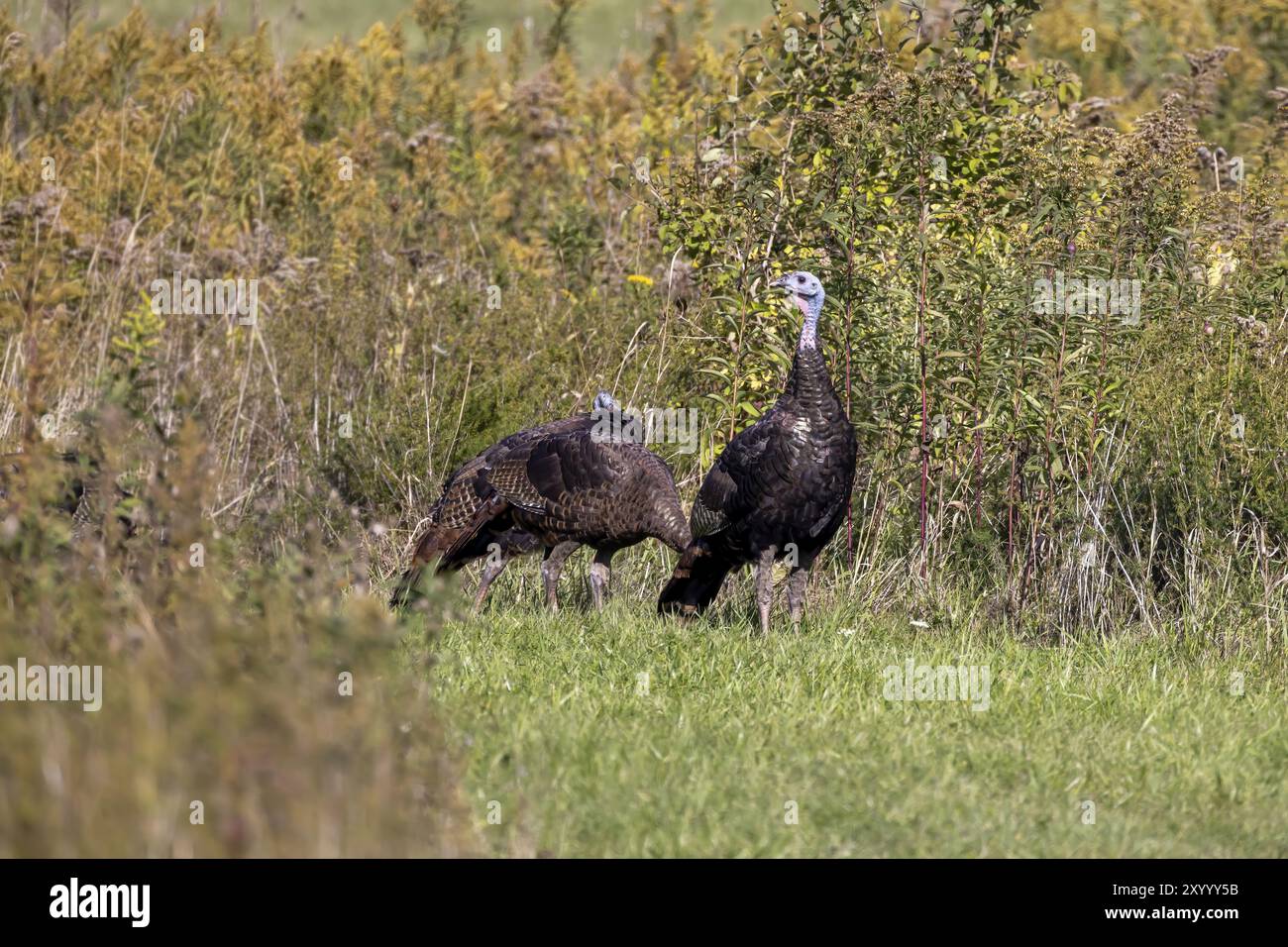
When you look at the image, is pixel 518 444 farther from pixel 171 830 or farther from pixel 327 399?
pixel 171 830

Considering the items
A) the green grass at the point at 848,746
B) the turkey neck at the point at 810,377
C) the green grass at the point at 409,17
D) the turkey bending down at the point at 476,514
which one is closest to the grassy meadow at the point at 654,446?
the green grass at the point at 848,746

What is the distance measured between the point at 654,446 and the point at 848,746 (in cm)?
428

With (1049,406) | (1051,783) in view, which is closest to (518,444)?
(1049,406)

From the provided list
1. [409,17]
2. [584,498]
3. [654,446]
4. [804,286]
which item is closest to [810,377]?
[804,286]

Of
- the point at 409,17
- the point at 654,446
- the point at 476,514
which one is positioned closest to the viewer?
the point at 476,514

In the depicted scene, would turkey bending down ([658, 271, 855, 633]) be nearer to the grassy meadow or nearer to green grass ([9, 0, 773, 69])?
the grassy meadow

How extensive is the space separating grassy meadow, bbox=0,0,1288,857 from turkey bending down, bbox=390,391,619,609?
0.32m

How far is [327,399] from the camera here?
1062 cm

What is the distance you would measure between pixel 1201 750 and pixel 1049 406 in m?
2.44

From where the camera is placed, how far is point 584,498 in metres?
8.74

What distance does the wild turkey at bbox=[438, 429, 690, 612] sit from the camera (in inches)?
344

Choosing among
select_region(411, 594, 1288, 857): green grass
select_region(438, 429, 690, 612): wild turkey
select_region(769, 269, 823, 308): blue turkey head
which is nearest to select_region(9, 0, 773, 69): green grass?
select_region(438, 429, 690, 612): wild turkey

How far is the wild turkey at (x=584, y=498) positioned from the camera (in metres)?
8.75

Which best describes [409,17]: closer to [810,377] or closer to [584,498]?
[584,498]
